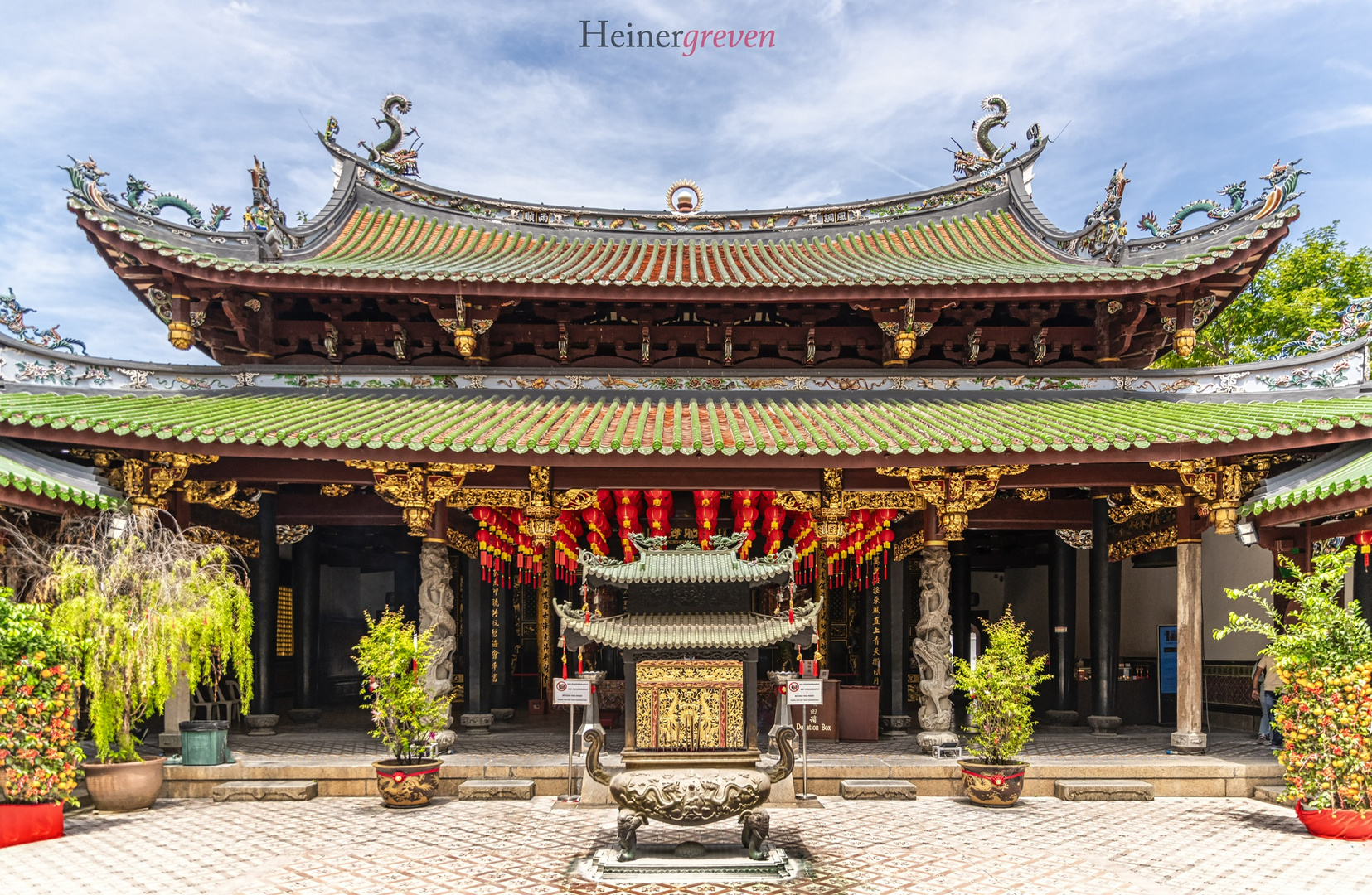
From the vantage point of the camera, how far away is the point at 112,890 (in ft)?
21.0

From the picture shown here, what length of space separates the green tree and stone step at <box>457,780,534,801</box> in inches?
872

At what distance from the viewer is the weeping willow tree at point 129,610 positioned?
8.49m

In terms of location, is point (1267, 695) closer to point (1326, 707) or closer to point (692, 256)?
point (1326, 707)

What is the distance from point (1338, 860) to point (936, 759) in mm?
3830

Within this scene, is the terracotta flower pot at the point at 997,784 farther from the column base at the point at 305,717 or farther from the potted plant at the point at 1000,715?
the column base at the point at 305,717

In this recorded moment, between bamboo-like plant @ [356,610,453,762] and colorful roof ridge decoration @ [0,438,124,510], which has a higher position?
colorful roof ridge decoration @ [0,438,124,510]

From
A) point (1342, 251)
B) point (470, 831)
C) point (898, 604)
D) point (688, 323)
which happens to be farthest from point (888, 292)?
point (1342, 251)

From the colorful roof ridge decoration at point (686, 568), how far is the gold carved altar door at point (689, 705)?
0.73m

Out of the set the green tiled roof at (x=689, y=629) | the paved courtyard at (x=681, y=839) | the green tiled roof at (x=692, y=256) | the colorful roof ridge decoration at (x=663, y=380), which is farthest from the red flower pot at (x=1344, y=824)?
the green tiled roof at (x=692, y=256)

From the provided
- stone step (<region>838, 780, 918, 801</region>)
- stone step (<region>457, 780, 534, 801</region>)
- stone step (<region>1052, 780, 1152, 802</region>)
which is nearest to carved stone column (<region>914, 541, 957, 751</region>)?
stone step (<region>838, 780, 918, 801</region>)

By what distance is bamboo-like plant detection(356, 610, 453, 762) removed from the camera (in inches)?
359

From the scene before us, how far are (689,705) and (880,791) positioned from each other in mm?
2995

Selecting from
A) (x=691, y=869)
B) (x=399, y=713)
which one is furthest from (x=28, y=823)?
(x=691, y=869)

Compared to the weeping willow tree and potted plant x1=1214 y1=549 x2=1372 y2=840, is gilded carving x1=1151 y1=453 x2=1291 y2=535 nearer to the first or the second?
potted plant x1=1214 y1=549 x2=1372 y2=840
